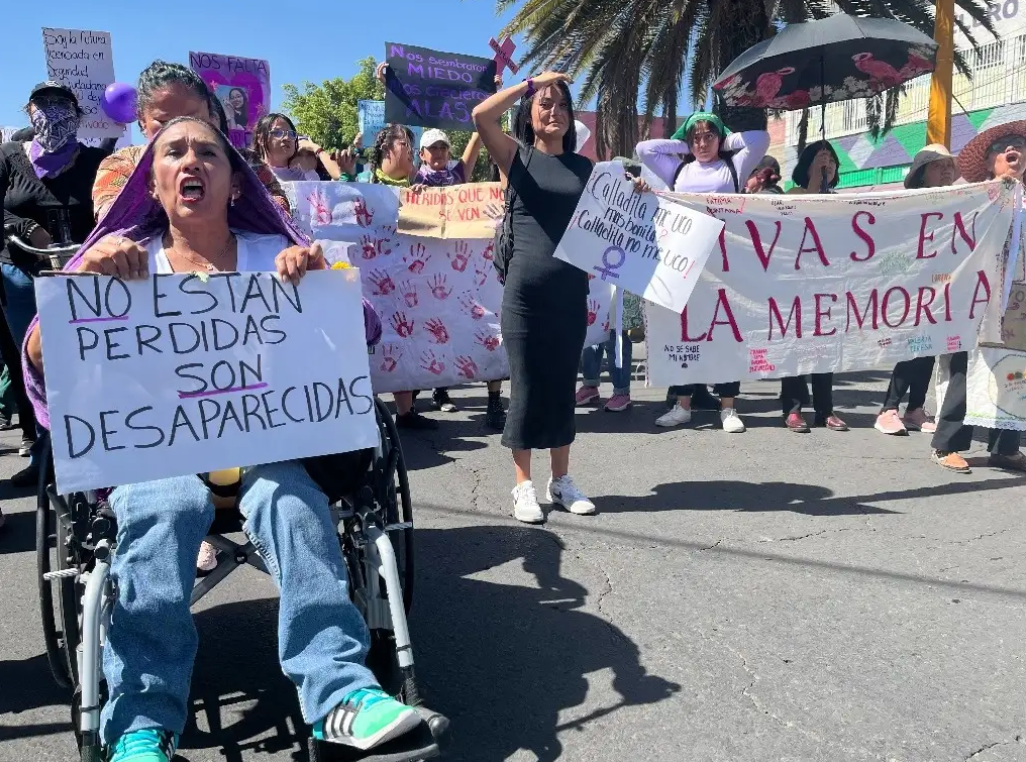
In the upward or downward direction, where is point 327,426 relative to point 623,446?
upward

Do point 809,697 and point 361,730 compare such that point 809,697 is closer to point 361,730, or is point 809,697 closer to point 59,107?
point 361,730

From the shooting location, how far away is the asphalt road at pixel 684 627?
231 cm

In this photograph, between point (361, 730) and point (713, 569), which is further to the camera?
point (713, 569)

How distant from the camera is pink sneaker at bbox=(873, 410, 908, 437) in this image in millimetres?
5652

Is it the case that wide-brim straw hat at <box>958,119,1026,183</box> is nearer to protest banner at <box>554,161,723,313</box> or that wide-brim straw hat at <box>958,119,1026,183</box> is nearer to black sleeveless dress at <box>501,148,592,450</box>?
protest banner at <box>554,161,723,313</box>

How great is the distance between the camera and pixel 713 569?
3.42 meters

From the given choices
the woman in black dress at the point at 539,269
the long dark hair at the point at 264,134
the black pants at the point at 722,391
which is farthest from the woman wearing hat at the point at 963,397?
the long dark hair at the point at 264,134

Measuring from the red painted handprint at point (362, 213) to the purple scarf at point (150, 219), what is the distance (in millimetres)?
3124

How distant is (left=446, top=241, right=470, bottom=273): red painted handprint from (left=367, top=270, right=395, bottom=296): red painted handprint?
1.47 ft

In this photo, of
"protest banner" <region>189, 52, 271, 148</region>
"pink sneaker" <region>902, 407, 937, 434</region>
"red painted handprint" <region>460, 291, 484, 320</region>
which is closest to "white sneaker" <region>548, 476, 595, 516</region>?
"red painted handprint" <region>460, 291, 484, 320</region>

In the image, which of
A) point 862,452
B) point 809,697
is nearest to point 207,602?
point 809,697

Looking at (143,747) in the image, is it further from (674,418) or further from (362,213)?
(674,418)

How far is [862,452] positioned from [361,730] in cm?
415

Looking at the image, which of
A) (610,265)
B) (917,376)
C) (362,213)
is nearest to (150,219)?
(610,265)
